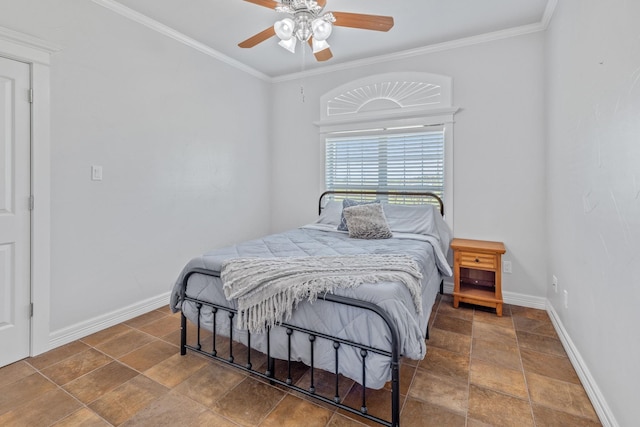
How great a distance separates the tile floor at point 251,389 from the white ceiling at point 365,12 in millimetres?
2733

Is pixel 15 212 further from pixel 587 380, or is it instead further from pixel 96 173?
pixel 587 380

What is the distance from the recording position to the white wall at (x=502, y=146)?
3.01 m

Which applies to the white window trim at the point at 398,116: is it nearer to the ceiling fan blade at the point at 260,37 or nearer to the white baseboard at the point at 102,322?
the ceiling fan blade at the point at 260,37

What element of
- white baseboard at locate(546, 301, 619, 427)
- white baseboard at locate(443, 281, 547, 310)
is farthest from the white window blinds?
white baseboard at locate(546, 301, 619, 427)

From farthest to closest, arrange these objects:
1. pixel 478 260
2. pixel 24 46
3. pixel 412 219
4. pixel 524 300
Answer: pixel 412 219 < pixel 524 300 < pixel 478 260 < pixel 24 46

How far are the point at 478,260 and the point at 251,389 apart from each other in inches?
90.6

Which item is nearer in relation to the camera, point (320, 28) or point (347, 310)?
point (347, 310)

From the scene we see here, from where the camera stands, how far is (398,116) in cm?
361

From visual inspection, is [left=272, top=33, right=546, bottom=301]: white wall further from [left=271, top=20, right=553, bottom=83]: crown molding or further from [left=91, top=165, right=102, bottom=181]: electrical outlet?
[left=91, top=165, right=102, bottom=181]: electrical outlet

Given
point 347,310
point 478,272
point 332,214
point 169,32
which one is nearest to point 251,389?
point 347,310

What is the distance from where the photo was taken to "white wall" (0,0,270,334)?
2338mm

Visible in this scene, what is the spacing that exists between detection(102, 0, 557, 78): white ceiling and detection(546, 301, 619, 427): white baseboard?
8.67 ft

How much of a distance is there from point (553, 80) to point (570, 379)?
2280 mm

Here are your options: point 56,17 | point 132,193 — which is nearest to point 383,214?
point 132,193
